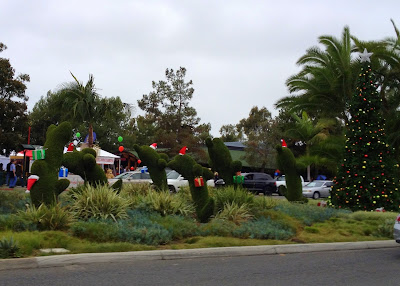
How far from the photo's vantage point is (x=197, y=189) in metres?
11.9

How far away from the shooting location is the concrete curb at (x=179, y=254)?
289 inches

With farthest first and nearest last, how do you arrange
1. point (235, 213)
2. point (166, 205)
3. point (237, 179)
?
point (237, 179), point (235, 213), point (166, 205)

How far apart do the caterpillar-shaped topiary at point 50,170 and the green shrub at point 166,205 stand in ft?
7.29

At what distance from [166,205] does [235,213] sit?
1.82 m

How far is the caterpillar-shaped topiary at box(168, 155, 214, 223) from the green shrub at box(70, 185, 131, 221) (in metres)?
1.89

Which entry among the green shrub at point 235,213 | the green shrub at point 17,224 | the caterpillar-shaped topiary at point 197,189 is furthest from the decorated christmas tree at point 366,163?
the green shrub at point 17,224

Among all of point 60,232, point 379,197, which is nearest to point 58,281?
point 60,232

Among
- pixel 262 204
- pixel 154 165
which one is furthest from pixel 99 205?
pixel 262 204

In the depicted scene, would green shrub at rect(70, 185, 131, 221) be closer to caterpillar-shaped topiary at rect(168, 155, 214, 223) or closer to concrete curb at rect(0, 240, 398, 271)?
caterpillar-shaped topiary at rect(168, 155, 214, 223)

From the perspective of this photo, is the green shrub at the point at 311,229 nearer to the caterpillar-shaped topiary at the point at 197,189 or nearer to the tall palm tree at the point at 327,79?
the caterpillar-shaped topiary at the point at 197,189

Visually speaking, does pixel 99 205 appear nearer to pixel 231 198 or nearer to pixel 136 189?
pixel 231 198

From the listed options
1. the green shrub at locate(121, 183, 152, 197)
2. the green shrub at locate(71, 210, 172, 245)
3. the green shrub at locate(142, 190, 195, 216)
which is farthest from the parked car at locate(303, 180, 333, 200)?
the green shrub at locate(71, 210, 172, 245)

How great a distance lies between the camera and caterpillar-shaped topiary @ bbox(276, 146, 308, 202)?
621 inches

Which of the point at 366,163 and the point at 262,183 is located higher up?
the point at 366,163
